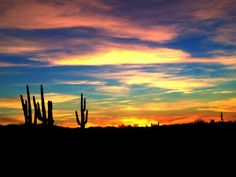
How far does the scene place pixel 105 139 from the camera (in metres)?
19.4

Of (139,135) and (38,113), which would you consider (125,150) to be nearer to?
(139,135)

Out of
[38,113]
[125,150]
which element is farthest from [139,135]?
[38,113]

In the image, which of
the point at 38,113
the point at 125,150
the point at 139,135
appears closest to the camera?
the point at 125,150

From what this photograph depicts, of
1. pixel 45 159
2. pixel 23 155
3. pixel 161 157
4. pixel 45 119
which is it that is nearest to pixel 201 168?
pixel 161 157

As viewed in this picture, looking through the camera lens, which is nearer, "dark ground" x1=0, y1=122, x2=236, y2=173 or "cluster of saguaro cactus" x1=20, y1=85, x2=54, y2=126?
"dark ground" x1=0, y1=122, x2=236, y2=173

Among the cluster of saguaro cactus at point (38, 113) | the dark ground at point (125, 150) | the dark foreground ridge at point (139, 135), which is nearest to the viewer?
the dark ground at point (125, 150)

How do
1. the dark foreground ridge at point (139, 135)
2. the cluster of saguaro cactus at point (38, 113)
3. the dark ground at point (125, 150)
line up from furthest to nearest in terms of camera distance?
the cluster of saguaro cactus at point (38, 113)
the dark foreground ridge at point (139, 135)
the dark ground at point (125, 150)

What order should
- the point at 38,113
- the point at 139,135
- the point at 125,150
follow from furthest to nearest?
the point at 38,113
the point at 139,135
the point at 125,150

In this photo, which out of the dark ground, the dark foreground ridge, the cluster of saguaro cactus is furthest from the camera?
the cluster of saguaro cactus

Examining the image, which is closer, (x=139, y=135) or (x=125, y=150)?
(x=125, y=150)

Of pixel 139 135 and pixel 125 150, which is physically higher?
pixel 139 135

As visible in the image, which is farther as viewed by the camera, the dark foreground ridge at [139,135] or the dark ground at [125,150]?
the dark foreground ridge at [139,135]

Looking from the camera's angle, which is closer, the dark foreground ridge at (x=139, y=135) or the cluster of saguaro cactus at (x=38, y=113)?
the dark foreground ridge at (x=139, y=135)

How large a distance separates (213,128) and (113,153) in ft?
22.2
